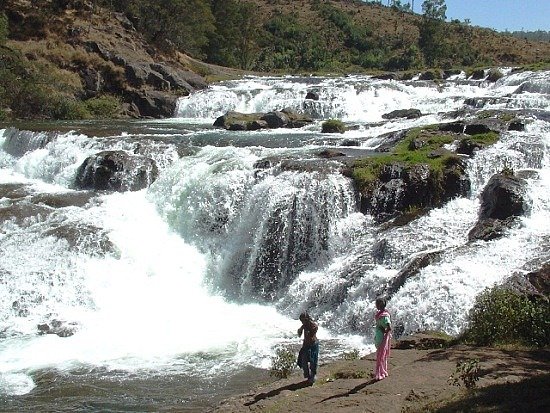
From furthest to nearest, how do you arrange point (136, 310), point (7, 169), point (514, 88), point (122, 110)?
1. point (122, 110)
2. point (514, 88)
3. point (7, 169)
4. point (136, 310)

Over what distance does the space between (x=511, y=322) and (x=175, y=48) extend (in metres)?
44.3

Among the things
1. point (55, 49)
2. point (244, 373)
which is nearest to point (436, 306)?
point (244, 373)

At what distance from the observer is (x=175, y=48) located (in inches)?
1939

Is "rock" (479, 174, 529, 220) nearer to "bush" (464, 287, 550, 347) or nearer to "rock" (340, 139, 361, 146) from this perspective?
"bush" (464, 287, 550, 347)

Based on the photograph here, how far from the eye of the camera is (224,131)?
85.5 feet

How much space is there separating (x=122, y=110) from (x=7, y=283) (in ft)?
69.8

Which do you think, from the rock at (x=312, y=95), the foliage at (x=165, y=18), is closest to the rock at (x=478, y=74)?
the rock at (x=312, y=95)

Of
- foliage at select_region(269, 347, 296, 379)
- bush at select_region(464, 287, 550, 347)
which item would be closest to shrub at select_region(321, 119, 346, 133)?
foliage at select_region(269, 347, 296, 379)

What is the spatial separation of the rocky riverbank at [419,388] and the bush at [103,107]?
28097 mm

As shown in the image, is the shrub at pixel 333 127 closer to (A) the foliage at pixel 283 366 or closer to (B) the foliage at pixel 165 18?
(A) the foliage at pixel 283 366

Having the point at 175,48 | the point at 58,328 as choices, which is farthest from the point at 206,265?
the point at 175,48

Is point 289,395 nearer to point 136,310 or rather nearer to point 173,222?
point 136,310

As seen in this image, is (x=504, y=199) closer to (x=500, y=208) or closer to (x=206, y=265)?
(x=500, y=208)

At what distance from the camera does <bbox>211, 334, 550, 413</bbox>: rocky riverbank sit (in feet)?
20.5
